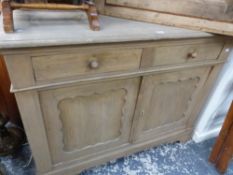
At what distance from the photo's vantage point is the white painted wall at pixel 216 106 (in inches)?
43.9

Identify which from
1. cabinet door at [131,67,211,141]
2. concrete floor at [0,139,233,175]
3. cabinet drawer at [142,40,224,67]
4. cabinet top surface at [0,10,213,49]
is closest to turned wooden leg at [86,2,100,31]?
cabinet top surface at [0,10,213,49]

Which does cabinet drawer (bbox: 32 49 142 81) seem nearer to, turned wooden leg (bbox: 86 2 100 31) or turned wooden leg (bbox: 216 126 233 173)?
turned wooden leg (bbox: 86 2 100 31)

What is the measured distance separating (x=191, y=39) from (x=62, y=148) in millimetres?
802

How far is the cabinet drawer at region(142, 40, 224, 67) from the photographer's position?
82 cm

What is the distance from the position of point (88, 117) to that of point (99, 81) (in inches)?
8.7

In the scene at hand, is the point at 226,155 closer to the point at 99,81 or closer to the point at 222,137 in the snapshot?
the point at 222,137

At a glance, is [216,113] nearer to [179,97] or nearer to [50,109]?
[179,97]

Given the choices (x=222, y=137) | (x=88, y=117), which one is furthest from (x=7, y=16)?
(x=222, y=137)

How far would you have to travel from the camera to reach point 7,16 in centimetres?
60

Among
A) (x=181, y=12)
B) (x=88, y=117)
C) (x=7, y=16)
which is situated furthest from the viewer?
(x=88, y=117)

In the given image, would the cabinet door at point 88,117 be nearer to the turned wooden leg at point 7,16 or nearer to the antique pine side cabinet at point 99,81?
the antique pine side cabinet at point 99,81

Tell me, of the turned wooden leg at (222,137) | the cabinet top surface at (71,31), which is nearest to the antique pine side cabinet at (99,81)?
the cabinet top surface at (71,31)

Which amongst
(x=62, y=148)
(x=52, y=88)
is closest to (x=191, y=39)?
(x=52, y=88)

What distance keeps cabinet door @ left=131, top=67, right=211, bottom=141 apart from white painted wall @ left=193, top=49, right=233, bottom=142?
0.12m
